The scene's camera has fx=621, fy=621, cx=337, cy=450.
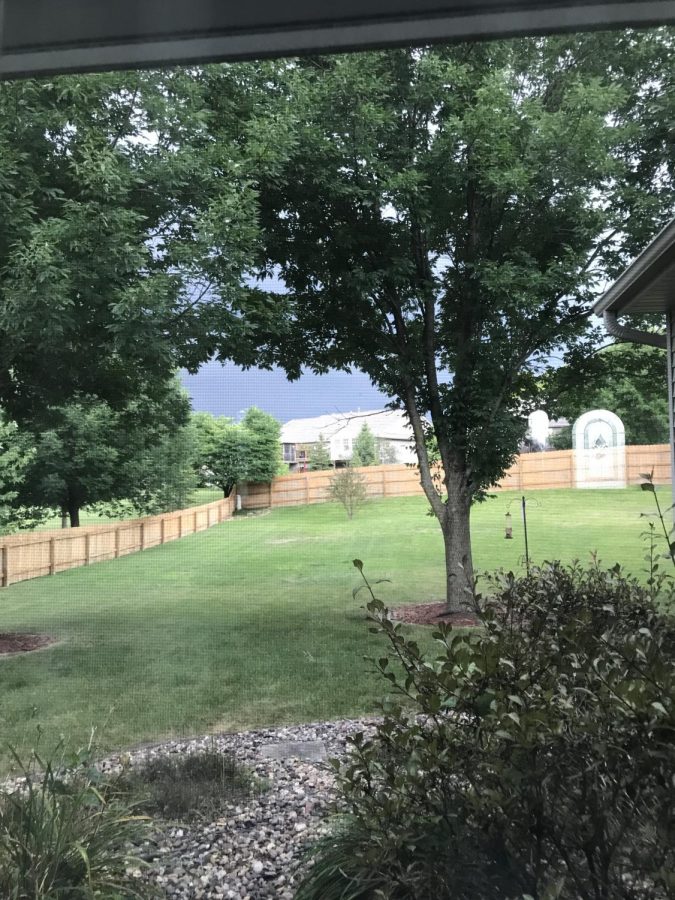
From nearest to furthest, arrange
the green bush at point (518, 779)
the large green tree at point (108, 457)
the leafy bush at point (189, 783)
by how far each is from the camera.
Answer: the green bush at point (518, 779)
the leafy bush at point (189, 783)
the large green tree at point (108, 457)

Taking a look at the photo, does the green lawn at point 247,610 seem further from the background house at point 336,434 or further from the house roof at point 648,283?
the house roof at point 648,283

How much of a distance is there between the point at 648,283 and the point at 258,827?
1.57 m

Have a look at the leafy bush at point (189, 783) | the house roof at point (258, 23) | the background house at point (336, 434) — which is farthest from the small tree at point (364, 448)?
the house roof at point (258, 23)

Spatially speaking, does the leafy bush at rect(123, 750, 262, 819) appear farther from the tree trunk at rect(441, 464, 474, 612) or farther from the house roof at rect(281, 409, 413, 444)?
the house roof at rect(281, 409, 413, 444)

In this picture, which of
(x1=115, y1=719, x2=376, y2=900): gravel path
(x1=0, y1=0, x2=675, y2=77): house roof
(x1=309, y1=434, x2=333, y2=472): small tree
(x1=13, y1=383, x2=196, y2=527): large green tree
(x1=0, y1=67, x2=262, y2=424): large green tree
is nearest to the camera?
(x1=0, y1=0, x2=675, y2=77): house roof

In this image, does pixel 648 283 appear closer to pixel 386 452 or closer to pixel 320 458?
pixel 386 452

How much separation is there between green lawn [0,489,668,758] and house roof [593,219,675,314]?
0.52 m

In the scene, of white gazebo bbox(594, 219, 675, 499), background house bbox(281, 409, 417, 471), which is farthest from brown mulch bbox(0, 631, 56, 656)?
white gazebo bbox(594, 219, 675, 499)

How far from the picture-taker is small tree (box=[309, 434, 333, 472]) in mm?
1597

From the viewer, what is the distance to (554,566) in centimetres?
150

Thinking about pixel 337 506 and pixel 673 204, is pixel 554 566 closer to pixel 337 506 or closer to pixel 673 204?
pixel 337 506

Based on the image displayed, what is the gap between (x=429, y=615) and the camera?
1467 millimetres

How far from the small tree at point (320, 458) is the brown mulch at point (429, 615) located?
0.40 m

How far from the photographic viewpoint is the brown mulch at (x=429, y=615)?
4.62ft
